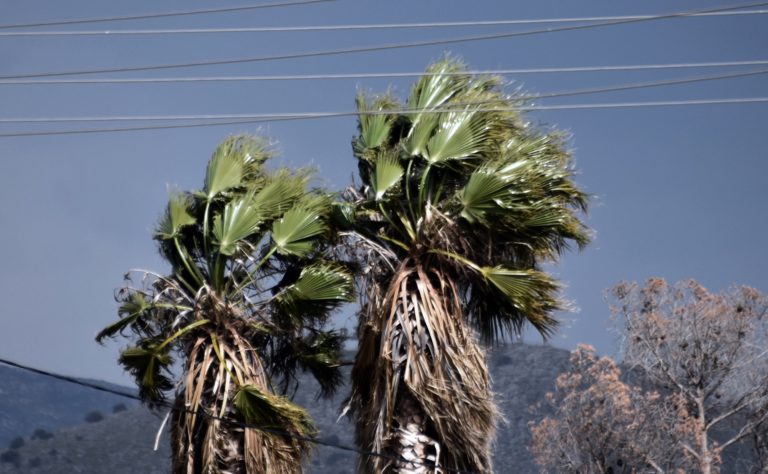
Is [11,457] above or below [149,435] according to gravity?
below

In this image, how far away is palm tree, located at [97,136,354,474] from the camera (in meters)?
14.0

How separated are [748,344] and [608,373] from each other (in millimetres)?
4101

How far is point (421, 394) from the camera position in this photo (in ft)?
42.7

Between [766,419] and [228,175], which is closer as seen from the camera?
[228,175]

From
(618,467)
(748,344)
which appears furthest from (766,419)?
(618,467)

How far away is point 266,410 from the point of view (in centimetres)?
1389

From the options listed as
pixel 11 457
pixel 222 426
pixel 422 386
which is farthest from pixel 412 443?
pixel 11 457

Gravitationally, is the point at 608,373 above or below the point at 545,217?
above

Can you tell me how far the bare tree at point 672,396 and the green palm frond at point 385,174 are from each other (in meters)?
22.3

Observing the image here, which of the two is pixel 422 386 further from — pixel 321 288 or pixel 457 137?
pixel 457 137

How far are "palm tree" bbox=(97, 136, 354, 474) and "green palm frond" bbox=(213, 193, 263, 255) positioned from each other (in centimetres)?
1

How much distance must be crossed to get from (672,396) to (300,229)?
23.4m

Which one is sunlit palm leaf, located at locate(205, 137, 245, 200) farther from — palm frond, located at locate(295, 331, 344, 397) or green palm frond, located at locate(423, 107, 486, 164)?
green palm frond, located at locate(423, 107, 486, 164)

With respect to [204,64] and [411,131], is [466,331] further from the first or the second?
[204,64]
